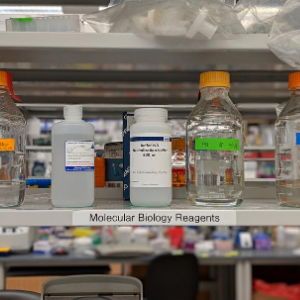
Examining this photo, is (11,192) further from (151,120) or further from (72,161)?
(151,120)

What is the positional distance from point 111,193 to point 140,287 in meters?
0.32

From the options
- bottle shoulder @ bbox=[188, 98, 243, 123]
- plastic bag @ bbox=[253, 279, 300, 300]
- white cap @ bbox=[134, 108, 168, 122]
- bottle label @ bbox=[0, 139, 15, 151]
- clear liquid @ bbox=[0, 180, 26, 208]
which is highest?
bottle shoulder @ bbox=[188, 98, 243, 123]

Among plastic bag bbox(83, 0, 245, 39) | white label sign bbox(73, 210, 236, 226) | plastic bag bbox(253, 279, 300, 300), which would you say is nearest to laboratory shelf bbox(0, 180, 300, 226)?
white label sign bbox(73, 210, 236, 226)

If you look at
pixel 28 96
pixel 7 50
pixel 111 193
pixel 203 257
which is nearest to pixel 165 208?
pixel 111 193

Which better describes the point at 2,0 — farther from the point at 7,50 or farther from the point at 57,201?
the point at 57,201

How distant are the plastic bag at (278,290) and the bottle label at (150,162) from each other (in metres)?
2.69

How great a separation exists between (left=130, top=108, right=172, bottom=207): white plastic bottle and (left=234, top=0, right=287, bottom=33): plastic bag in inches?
13.2

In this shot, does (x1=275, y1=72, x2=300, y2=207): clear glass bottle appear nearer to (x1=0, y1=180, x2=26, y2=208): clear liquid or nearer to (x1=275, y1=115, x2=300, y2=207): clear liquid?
(x1=275, y1=115, x2=300, y2=207): clear liquid

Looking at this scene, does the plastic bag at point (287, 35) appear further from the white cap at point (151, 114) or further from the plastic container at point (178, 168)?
the plastic container at point (178, 168)

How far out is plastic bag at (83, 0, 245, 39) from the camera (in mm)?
954

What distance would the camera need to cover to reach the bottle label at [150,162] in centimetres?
99

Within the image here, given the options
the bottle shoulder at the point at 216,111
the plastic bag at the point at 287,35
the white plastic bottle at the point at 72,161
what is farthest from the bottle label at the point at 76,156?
the plastic bag at the point at 287,35

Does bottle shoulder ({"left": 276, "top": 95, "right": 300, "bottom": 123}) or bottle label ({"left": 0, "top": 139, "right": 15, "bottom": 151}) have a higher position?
bottle shoulder ({"left": 276, "top": 95, "right": 300, "bottom": 123})

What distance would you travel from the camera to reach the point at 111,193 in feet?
4.38
